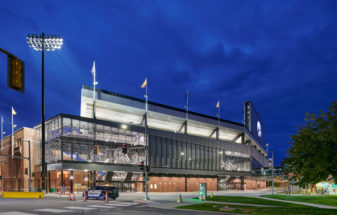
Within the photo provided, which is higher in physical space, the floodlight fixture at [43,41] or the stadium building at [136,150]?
the floodlight fixture at [43,41]

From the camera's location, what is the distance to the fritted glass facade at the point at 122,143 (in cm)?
5044

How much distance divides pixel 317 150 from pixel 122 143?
1667 inches

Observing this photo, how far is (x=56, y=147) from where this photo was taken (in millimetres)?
51000

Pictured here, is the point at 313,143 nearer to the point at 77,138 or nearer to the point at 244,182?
the point at 77,138

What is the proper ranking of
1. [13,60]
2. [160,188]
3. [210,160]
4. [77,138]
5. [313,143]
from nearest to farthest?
1. [13,60]
2. [313,143]
3. [77,138]
4. [160,188]
5. [210,160]

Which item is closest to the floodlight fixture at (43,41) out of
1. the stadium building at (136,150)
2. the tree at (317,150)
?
the stadium building at (136,150)

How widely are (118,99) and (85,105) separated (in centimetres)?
682

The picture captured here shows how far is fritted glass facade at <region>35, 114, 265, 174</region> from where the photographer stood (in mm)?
50438

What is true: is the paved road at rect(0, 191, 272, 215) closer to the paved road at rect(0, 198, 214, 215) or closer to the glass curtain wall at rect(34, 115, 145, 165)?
→ the paved road at rect(0, 198, 214, 215)

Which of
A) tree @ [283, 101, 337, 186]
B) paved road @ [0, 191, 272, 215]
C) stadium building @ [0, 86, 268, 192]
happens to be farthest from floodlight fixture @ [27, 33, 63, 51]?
tree @ [283, 101, 337, 186]

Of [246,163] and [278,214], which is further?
[246,163]

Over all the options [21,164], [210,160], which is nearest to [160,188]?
[210,160]

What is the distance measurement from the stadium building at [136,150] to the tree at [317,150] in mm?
19431

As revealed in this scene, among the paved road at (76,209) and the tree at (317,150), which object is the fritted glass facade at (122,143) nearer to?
the paved road at (76,209)
